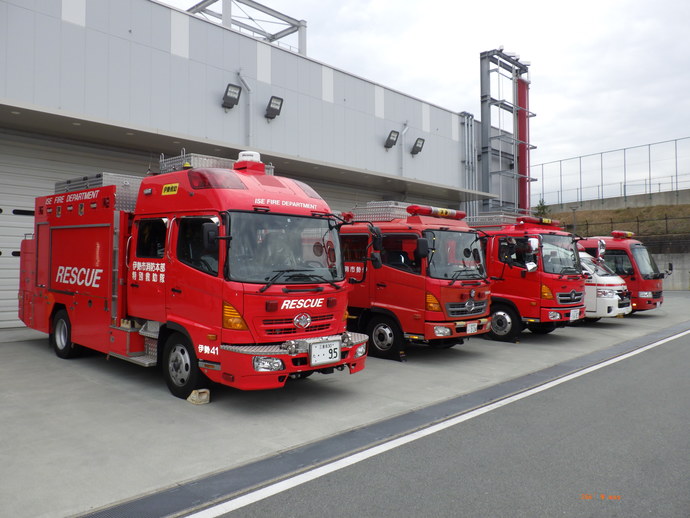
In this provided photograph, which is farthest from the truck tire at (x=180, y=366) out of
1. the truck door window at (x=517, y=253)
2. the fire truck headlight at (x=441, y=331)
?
the truck door window at (x=517, y=253)

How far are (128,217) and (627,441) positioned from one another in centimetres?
680

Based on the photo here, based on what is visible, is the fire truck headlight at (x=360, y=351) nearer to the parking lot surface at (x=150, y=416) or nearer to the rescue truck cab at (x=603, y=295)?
the parking lot surface at (x=150, y=416)

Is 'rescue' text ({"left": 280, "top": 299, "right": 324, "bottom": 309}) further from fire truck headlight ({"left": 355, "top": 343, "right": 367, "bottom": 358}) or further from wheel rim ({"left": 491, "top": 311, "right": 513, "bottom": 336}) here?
wheel rim ({"left": 491, "top": 311, "right": 513, "bottom": 336})

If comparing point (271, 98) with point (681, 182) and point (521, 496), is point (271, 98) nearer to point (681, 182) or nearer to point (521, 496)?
point (521, 496)

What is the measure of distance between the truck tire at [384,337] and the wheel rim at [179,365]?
4179 mm

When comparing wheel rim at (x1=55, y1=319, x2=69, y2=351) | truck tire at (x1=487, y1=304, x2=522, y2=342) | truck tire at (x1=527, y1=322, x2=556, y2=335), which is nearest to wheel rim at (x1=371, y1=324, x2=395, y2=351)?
truck tire at (x1=487, y1=304, x2=522, y2=342)

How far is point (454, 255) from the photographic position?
980 cm

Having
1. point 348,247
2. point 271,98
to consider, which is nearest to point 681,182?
point 271,98

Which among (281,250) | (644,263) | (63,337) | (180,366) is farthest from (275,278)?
(644,263)

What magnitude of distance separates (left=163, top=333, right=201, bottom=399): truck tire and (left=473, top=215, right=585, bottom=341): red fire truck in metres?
6.84

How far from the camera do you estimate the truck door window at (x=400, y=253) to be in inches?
376

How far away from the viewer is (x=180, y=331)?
6.58m

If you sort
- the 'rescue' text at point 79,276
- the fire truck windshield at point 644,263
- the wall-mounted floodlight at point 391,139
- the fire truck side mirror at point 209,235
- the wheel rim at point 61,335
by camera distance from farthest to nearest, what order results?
the wall-mounted floodlight at point 391,139 < the fire truck windshield at point 644,263 < the wheel rim at point 61,335 < the 'rescue' text at point 79,276 < the fire truck side mirror at point 209,235

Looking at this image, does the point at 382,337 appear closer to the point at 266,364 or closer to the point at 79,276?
the point at 266,364
